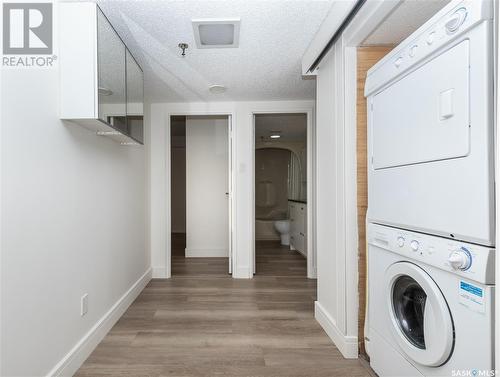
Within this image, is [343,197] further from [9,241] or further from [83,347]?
[83,347]

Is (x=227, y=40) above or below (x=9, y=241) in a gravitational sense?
above

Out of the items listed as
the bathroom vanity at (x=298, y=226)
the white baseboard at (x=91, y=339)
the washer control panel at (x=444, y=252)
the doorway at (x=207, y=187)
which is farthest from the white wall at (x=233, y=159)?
the washer control panel at (x=444, y=252)

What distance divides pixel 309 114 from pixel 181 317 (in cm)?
270

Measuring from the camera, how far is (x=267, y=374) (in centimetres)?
167

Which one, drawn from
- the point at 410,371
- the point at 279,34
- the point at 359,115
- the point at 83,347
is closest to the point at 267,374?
the point at 410,371

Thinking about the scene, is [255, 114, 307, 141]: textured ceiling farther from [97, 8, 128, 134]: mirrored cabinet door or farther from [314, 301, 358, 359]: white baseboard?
[314, 301, 358, 359]: white baseboard

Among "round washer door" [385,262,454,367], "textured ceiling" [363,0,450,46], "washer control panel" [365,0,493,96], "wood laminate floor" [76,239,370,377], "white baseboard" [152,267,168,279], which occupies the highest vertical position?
"textured ceiling" [363,0,450,46]

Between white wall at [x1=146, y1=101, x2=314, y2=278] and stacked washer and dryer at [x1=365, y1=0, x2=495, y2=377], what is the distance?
79.7 inches

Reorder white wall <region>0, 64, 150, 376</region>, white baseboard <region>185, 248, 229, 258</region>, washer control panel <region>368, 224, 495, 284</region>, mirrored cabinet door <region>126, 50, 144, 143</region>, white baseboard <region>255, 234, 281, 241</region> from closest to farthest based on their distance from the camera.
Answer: washer control panel <region>368, 224, 495, 284</region>, white wall <region>0, 64, 150, 376</region>, mirrored cabinet door <region>126, 50, 144, 143</region>, white baseboard <region>185, 248, 229, 258</region>, white baseboard <region>255, 234, 281, 241</region>

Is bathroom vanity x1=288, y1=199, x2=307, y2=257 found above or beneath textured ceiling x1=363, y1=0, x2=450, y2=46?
beneath

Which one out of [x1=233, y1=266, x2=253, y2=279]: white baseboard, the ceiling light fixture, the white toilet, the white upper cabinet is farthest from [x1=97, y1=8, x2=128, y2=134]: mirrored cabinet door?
the white toilet

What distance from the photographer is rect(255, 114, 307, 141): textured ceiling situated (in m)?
4.59

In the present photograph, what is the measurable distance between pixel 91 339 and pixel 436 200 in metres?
2.20

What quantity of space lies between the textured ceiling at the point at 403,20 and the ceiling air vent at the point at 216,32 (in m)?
0.87
